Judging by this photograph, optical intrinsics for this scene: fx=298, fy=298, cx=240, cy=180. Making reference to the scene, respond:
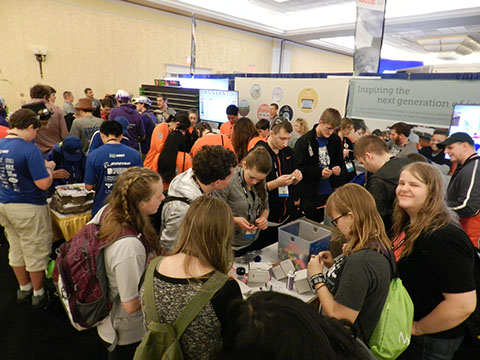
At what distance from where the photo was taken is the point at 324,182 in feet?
11.2

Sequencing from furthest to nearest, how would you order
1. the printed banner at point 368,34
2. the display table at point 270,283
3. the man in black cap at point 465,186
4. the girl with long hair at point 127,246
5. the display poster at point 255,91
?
the display poster at point 255,91 < the printed banner at point 368,34 < the man in black cap at point 465,186 < the display table at point 270,283 < the girl with long hair at point 127,246

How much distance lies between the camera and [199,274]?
1033 mm

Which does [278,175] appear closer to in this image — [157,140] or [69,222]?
[157,140]

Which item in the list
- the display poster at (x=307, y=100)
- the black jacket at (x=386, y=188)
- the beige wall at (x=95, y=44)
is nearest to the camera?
the black jacket at (x=386, y=188)

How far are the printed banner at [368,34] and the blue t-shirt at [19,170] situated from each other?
427cm

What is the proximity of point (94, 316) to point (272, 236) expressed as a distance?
1.57 meters

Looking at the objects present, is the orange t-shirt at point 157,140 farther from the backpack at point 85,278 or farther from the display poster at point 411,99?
the display poster at point 411,99

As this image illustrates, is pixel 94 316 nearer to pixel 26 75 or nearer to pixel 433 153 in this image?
pixel 433 153

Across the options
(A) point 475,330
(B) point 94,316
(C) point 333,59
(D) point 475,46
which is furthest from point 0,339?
(C) point 333,59

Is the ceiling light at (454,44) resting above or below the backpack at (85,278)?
above

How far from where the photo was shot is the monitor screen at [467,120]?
3346mm

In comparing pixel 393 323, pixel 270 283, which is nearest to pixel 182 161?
pixel 270 283

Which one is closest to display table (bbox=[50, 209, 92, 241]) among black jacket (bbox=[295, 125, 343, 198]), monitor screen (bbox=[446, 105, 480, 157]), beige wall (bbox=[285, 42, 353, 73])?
black jacket (bbox=[295, 125, 343, 198])

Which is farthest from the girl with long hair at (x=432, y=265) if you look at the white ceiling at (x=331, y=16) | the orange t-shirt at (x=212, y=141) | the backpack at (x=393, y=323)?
the white ceiling at (x=331, y=16)
